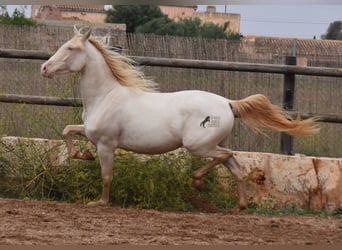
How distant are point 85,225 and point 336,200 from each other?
3.01 metres

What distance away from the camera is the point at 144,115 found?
6.25m

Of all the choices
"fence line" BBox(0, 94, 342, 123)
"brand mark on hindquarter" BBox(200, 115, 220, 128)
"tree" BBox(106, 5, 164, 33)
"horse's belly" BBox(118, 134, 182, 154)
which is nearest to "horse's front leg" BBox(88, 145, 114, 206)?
"horse's belly" BBox(118, 134, 182, 154)

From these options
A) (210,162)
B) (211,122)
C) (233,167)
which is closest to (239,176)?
(233,167)

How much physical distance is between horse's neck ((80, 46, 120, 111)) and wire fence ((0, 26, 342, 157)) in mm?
789

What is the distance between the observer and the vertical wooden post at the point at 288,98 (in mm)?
7398

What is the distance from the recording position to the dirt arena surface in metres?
4.30

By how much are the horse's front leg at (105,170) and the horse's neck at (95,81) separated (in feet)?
1.52

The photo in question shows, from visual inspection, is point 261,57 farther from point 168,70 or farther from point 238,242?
point 238,242

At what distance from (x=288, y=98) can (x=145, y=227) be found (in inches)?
119

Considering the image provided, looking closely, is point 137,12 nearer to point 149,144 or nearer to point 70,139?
point 149,144

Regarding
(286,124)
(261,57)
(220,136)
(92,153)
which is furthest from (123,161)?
(261,57)

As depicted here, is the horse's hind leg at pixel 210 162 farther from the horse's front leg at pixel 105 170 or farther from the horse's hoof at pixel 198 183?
A: the horse's front leg at pixel 105 170

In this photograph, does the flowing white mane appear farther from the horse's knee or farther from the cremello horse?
the horse's knee

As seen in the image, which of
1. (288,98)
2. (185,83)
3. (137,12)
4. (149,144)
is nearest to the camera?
(137,12)
